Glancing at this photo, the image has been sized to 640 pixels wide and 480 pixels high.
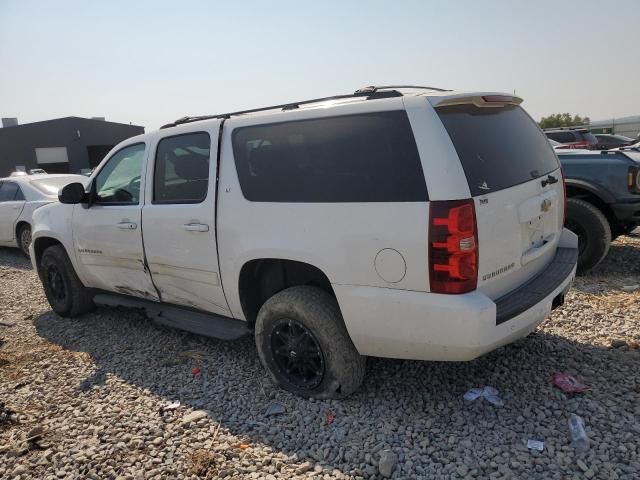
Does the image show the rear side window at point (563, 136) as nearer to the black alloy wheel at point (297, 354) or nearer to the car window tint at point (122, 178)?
the car window tint at point (122, 178)

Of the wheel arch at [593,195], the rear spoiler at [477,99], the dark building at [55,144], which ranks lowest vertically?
the wheel arch at [593,195]

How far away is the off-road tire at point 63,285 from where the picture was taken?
200 inches

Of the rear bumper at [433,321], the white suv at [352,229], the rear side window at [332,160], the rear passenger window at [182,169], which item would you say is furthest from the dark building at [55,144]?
the rear bumper at [433,321]

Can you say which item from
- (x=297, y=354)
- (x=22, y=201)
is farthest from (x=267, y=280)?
(x=22, y=201)

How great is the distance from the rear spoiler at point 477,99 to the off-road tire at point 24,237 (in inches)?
335

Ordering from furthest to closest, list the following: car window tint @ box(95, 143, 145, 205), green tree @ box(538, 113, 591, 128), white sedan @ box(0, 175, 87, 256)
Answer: green tree @ box(538, 113, 591, 128), white sedan @ box(0, 175, 87, 256), car window tint @ box(95, 143, 145, 205)

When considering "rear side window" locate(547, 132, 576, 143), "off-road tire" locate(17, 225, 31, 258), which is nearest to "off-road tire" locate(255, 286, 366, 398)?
"off-road tire" locate(17, 225, 31, 258)

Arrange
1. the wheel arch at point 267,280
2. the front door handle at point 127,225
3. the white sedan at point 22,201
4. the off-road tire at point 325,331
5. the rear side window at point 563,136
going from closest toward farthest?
the off-road tire at point 325,331 < the wheel arch at point 267,280 < the front door handle at point 127,225 < the white sedan at point 22,201 < the rear side window at point 563,136

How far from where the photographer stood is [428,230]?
2.53m

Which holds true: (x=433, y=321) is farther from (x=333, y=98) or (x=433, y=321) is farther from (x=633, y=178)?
(x=633, y=178)

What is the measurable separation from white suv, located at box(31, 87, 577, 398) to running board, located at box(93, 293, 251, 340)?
0.02 meters

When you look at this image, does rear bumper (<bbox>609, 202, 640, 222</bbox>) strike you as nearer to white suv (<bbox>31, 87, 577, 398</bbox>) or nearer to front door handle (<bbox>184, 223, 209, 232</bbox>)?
white suv (<bbox>31, 87, 577, 398</bbox>)

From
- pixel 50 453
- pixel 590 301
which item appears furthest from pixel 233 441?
pixel 590 301

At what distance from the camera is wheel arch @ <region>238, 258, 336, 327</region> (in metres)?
3.38
